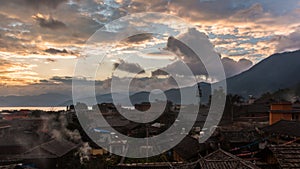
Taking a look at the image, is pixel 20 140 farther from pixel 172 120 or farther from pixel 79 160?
pixel 172 120

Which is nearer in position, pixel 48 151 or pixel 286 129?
pixel 286 129

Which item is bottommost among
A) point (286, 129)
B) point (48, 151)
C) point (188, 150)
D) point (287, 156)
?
point (48, 151)

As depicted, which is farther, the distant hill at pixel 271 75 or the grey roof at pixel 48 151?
the distant hill at pixel 271 75

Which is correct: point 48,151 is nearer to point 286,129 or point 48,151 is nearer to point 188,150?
point 188,150

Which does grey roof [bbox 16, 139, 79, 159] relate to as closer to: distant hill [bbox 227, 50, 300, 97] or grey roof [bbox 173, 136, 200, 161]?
grey roof [bbox 173, 136, 200, 161]

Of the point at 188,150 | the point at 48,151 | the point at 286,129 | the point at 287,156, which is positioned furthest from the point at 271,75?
the point at 287,156

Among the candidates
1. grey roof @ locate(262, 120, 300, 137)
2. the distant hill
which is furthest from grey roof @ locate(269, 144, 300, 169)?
the distant hill

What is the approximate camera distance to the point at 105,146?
28312mm

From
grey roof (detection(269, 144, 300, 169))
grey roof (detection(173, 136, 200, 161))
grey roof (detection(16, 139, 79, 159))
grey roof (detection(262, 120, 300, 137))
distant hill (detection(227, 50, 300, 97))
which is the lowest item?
grey roof (detection(16, 139, 79, 159))

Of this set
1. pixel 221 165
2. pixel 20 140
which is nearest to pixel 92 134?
pixel 20 140

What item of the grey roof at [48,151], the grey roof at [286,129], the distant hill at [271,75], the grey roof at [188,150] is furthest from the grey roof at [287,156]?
the distant hill at [271,75]

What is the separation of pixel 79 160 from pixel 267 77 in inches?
6130

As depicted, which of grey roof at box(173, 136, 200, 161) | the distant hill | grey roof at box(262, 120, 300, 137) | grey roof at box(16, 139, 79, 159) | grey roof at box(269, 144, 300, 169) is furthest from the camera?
the distant hill

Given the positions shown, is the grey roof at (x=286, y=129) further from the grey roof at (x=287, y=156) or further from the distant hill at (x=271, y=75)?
the distant hill at (x=271, y=75)
